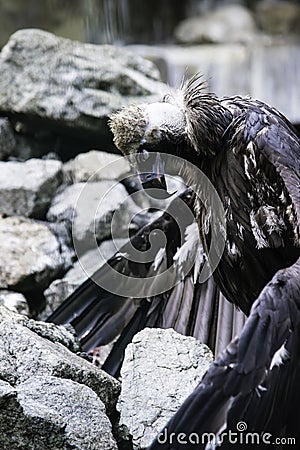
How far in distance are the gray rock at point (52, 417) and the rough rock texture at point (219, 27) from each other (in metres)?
7.60

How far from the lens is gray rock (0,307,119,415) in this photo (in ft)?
9.27

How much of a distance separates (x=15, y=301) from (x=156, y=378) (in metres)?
1.43

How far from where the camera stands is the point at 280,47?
28.2 feet

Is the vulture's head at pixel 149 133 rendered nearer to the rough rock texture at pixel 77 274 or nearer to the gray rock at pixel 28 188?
the rough rock texture at pixel 77 274

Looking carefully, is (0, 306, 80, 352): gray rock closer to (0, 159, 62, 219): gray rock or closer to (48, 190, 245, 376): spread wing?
(48, 190, 245, 376): spread wing

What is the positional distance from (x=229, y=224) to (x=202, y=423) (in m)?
1.27

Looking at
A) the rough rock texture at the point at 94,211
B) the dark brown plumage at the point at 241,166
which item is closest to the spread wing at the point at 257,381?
the dark brown plumage at the point at 241,166

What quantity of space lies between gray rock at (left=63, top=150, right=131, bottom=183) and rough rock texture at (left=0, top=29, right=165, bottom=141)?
0.79ft

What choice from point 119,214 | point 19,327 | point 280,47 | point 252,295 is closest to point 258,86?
point 280,47

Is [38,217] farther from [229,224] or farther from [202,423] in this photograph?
[202,423]

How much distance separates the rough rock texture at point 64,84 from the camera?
5.58 metres

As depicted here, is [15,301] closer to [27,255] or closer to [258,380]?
[27,255]

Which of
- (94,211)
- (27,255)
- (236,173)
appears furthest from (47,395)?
(94,211)

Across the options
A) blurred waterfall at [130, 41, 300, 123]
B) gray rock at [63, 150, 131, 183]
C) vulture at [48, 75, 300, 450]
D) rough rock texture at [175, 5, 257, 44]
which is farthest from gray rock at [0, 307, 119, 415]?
rough rock texture at [175, 5, 257, 44]
